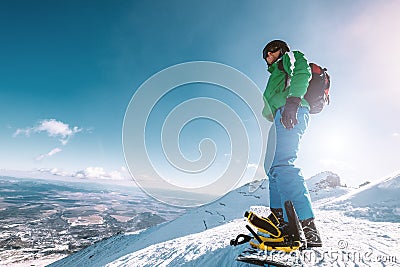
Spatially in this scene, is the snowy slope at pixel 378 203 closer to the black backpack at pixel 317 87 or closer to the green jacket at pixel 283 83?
the black backpack at pixel 317 87

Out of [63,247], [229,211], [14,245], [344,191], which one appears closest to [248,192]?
[229,211]

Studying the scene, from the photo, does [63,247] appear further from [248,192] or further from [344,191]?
[344,191]

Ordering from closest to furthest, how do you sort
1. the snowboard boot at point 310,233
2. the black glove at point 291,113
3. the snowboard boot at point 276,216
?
the snowboard boot at point 310,233 < the black glove at point 291,113 < the snowboard boot at point 276,216

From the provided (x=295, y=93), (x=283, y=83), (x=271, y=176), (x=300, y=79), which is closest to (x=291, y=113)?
(x=295, y=93)

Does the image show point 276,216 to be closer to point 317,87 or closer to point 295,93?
point 295,93

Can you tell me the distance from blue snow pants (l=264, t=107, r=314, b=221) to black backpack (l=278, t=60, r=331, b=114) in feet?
0.81

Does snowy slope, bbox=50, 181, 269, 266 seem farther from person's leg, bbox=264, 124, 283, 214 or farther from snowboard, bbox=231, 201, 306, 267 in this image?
snowboard, bbox=231, 201, 306, 267

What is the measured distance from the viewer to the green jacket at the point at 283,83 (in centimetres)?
277

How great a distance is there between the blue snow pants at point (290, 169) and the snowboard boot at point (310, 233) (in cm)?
7

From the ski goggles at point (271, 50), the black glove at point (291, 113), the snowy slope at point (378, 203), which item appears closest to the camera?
the black glove at point (291, 113)

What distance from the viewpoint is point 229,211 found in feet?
64.4

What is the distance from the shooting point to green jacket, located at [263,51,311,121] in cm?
277

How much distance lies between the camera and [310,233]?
8.39ft

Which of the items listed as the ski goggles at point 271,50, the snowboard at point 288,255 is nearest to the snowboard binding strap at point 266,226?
the snowboard at point 288,255
